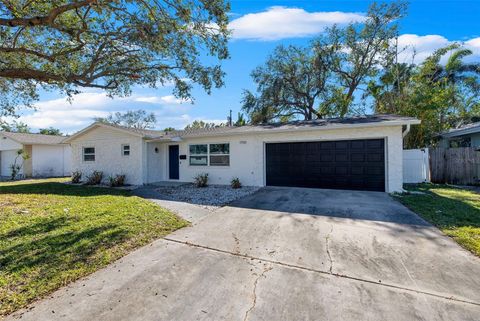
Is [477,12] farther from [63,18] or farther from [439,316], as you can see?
[63,18]

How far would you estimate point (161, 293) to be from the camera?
3115mm

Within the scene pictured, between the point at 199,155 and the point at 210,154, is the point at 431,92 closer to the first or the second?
the point at 210,154

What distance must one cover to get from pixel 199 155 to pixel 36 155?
14840mm

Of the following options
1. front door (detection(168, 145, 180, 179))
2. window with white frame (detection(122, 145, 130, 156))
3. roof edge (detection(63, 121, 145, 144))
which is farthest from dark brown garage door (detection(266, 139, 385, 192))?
window with white frame (detection(122, 145, 130, 156))

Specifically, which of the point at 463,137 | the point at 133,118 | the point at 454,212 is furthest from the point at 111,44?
the point at 133,118

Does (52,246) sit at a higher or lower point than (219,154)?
lower

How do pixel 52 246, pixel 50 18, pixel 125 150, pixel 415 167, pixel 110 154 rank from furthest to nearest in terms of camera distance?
pixel 110 154, pixel 125 150, pixel 415 167, pixel 50 18, pixel 52 246

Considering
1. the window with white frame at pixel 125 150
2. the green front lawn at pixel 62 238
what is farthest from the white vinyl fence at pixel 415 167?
the window with white frame at pixel 125 150

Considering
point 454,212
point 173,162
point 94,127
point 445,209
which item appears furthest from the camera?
point 94,127

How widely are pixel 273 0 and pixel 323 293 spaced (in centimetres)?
952

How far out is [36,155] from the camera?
19.0 meters

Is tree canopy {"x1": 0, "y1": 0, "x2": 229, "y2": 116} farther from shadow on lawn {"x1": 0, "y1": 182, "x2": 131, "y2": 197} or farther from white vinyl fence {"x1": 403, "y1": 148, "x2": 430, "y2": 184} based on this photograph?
white vinyl fence {"x1": 403, "y1": 148, "x2": 430, "y2": 184}

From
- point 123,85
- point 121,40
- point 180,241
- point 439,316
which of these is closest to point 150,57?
point 121,40

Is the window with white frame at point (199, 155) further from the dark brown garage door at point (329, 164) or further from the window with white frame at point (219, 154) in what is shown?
the dark brown garage door at point (329, 164)
